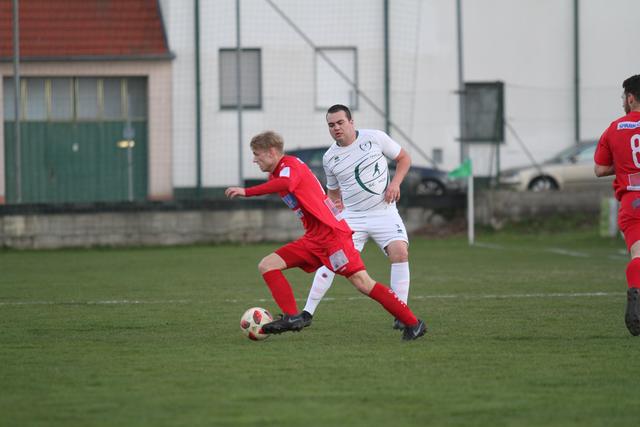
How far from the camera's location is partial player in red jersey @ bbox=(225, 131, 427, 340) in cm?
881

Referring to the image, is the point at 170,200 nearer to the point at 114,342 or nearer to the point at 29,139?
the point at 29,139

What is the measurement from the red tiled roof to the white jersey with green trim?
67.6 ft

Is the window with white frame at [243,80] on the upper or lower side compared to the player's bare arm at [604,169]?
upper

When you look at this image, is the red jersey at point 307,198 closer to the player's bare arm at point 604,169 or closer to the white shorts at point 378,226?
the white shorts at point 378,226

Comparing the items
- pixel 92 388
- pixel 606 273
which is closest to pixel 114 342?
pixel 92 388

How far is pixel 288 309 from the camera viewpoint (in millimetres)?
9133

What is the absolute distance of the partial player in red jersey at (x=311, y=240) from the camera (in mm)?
8812

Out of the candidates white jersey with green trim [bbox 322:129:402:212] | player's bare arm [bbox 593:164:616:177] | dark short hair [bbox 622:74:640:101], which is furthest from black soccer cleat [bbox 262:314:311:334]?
dark short hair [bbox 622:74:640:101]

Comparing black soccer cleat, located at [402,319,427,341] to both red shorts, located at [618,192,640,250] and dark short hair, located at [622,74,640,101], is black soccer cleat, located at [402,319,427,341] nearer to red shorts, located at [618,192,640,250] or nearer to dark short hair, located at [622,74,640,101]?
red shorts, located at [618,192,640,250]

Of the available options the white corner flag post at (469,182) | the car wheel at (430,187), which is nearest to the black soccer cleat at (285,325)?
the white corner flag post at (469,182)

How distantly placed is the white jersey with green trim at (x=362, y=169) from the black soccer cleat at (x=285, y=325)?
54.9 inches

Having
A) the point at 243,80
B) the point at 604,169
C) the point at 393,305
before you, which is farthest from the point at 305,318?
the point at 243,80

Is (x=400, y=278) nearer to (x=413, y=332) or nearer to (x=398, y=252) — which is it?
(x=398, y=252)

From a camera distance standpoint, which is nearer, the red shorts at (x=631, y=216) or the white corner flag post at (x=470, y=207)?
the red shorts at (x=631, y=216)
